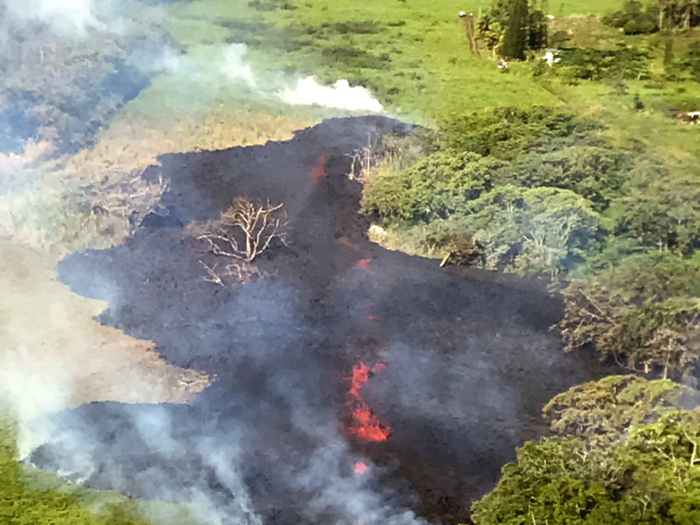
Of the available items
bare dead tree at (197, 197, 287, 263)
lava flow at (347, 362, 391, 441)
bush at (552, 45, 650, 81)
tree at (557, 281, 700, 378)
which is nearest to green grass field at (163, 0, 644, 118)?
bush at (552, 45, 650, 81)

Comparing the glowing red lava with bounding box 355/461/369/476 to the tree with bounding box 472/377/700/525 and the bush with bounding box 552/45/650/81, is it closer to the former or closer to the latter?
the tree with bounding box 472/377/700/525

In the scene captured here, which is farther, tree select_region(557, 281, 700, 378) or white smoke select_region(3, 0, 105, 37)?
white smoke select_region(3, 0, 105, 37)

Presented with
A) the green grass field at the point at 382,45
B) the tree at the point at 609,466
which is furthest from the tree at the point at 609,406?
the green grass field at the point at 382,45

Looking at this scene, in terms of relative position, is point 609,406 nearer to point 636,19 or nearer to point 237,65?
point 636,19

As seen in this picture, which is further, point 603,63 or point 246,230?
point 246,230

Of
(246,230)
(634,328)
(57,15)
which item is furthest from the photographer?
(57,15)

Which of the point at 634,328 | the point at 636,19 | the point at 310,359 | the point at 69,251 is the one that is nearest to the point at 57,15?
the point at 69,251

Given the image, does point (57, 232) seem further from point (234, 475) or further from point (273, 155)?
point (234, 475)
